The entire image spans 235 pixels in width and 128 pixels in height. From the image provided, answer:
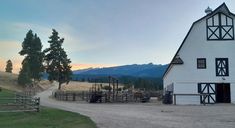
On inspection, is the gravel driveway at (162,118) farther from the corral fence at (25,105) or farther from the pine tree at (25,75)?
the pine tree at (25,75)

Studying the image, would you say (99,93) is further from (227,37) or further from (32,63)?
(32,63)

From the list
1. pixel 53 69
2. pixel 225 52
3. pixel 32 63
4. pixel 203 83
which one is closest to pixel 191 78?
pixel 203 83

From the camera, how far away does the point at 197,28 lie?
4281cm

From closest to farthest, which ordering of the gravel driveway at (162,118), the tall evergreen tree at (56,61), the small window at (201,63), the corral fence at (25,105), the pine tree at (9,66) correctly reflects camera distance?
the gravel driveway at (162,118) → the corral fence at (25,105) → the small window at (201,63) → the tall evergreen tree at (56,61) → the pine tree at (9,66)

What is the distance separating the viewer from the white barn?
42531 millimetres

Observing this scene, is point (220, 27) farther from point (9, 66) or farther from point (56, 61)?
point (9, 66)

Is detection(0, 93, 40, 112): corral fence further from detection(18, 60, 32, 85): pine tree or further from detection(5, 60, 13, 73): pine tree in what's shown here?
detection(5, 60, 13, 73): pine tree

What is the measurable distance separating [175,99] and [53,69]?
43.3 m

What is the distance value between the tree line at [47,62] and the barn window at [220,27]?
142ft

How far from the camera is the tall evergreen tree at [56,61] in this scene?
3174 inches

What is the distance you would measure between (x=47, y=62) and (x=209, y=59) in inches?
1782

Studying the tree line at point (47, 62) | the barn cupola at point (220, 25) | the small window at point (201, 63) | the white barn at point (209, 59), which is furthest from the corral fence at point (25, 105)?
the tree line at point (47, 62)

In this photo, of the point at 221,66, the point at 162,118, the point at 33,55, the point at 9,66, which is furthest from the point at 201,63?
the point at 9,66

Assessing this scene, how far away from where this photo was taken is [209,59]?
141ft
